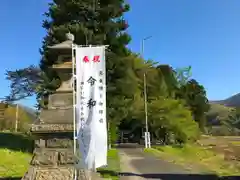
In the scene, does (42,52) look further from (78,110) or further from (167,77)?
(167,77)

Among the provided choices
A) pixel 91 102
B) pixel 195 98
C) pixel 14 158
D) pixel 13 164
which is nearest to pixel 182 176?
pixel 91 102

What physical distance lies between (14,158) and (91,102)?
9.64 metres

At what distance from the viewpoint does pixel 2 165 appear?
14.8 m

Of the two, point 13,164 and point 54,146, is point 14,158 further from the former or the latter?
point 54,146

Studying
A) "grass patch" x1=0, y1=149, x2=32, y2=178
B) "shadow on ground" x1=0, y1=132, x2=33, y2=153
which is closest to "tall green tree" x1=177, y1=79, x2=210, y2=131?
"shadow on ground" x1=0, y1=132, x2=33, y2=153

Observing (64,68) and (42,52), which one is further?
(42,52)

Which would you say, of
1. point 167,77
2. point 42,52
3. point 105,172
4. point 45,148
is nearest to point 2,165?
point 105,172

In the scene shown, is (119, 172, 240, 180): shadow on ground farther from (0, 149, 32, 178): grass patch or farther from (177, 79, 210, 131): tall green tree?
(177, 79, 210, 131): tall green tree

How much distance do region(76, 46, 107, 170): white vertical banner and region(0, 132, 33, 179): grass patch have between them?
14.7ft

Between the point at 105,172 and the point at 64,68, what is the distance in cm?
580

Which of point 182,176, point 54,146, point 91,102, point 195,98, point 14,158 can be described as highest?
point 195,98

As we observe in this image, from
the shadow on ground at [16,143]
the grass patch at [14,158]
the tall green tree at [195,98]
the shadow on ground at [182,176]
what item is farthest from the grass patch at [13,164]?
the tall green tree at [195,98]

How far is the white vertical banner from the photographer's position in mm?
8711

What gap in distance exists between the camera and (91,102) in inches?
352
